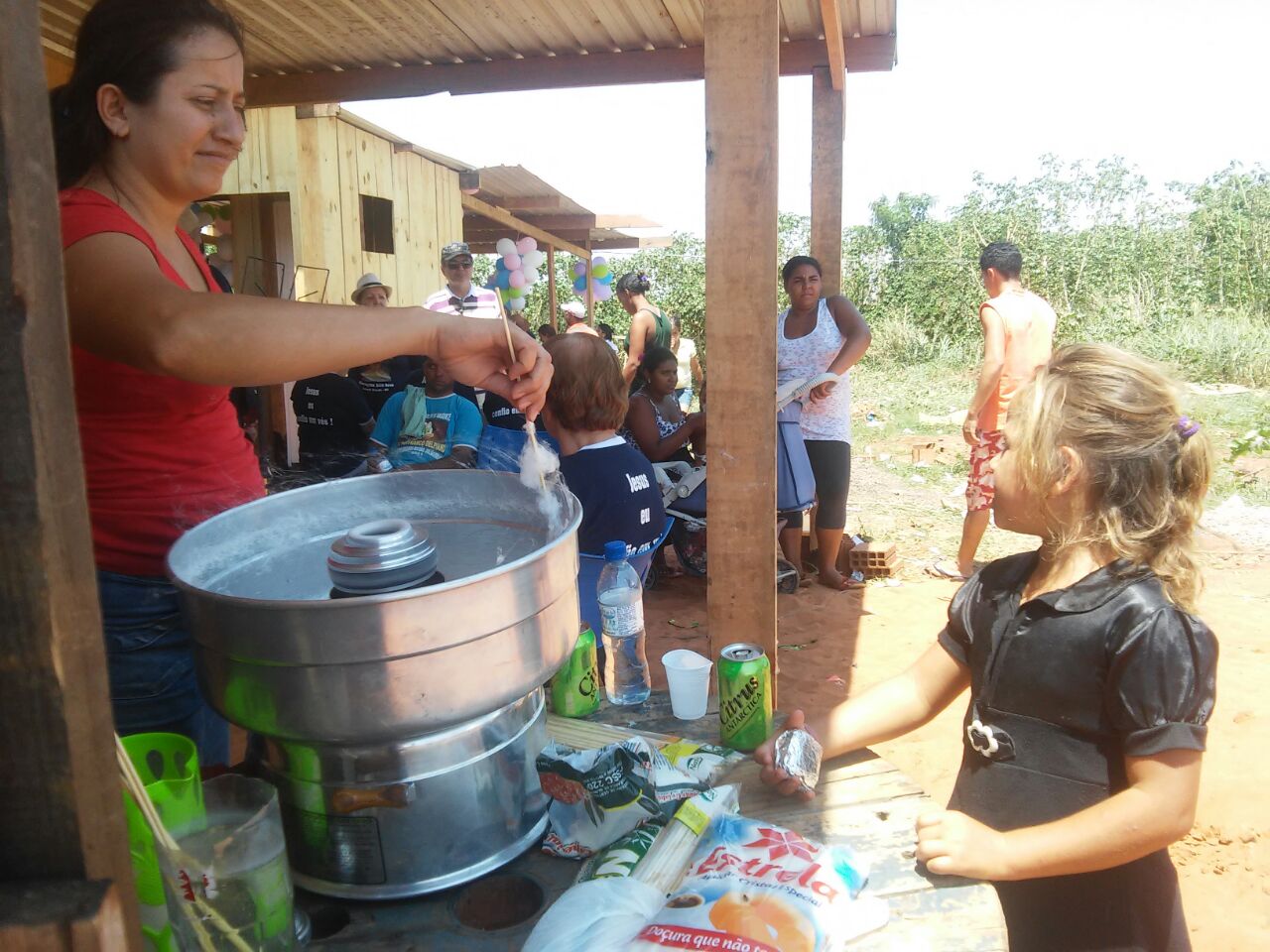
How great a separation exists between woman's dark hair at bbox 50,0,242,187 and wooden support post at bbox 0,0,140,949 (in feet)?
2.61

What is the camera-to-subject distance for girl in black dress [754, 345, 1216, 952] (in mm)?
1318

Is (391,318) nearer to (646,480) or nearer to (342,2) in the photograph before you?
(646,480)

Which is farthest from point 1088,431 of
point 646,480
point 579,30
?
Answer: point 579,30

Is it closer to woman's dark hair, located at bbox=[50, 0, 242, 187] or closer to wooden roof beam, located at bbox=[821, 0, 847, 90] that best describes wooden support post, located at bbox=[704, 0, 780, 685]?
woman's dark hair, located at bbox=[50, 0, 242, 187]

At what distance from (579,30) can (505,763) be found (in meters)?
4.40

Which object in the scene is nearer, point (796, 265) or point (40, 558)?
point (40, 558)

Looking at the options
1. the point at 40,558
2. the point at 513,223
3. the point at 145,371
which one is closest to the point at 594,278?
the point at 513,223

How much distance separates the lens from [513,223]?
40.9ft

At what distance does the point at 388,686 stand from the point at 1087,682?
1.11 meters

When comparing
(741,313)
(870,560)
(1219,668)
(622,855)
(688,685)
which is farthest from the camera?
(870,560)

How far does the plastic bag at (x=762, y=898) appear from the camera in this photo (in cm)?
99

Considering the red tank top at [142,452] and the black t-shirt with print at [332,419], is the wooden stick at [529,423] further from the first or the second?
the black t-shirt with print at [332,419]

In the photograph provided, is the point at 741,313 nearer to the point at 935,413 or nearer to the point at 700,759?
the point at 700,759

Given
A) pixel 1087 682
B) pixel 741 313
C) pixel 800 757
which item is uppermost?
pixel 741 313
